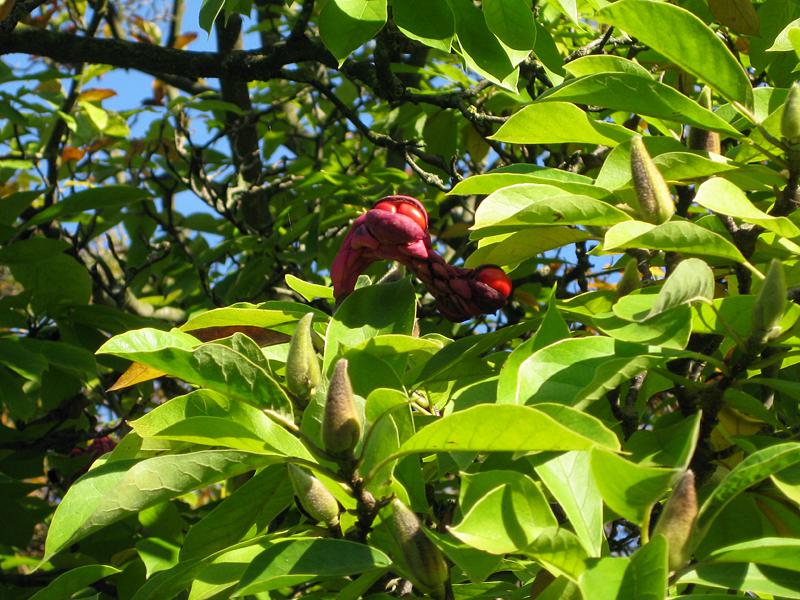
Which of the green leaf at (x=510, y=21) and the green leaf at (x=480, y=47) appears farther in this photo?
the green leaf at (x=480, y=47)

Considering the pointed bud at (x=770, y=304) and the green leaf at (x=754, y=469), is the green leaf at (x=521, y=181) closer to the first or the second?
the pointed bud at (x=770, y=304)

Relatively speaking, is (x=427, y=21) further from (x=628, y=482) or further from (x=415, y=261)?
(x=628, y=482)

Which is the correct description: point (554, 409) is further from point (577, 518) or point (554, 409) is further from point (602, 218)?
point (602, 218)

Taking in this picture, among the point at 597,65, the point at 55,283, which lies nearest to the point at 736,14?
the point at 597,65

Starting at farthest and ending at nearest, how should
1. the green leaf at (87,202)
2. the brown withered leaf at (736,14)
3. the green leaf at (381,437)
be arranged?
the green leaf at (87,202)
the brown withered leaf at (736,14)
the green leaf at (381,437)

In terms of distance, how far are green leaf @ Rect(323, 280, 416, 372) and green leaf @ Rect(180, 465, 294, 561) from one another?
24 centimetres

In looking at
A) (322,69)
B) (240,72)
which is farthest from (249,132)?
(240,72)

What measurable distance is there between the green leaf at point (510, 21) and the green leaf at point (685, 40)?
36cm

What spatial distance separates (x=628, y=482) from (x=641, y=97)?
2.28 ft

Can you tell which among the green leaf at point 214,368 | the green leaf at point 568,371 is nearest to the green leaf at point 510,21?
the green leaf at point 568,371

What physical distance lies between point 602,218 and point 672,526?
0.47 metres

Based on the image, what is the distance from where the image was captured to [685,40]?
1485 millimetres

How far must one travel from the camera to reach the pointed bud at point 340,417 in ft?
3.75

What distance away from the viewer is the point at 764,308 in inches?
47.4
